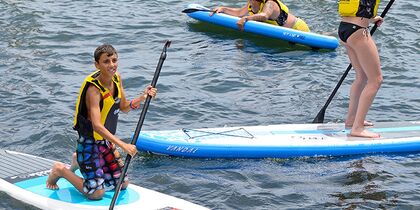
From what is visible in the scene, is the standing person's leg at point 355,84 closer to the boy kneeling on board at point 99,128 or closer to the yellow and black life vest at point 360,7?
the yellow and black life vest at point 360,7

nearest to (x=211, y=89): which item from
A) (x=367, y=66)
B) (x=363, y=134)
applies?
(x=363, y=134)

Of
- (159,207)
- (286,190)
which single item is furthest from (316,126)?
(159,207)

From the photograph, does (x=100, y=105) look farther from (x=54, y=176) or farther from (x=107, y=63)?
(x=54, y=176)

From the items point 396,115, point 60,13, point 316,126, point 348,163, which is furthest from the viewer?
point 60,13

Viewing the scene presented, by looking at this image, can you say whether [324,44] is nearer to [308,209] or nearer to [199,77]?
[199,77]

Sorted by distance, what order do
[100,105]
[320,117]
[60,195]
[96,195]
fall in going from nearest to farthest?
[100,105] < [96,195] < [60,195] < [320,117]

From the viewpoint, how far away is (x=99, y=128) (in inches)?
→ 243

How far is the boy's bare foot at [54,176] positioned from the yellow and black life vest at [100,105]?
37 centimetres

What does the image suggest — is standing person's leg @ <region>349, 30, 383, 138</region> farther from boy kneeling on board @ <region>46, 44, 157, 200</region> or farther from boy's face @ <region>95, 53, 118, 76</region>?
boy's face @ <region>95, 53, 118, 76</region>

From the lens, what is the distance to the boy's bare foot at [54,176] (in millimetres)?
6551

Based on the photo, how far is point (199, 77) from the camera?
37.9 ft

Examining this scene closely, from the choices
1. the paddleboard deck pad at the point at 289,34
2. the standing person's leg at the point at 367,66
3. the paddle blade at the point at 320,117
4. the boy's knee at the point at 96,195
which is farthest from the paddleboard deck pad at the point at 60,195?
the paddleboard deck pad at the point at 289,34

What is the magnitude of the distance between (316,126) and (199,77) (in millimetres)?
3010

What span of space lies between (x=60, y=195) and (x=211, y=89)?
466 centimetres
